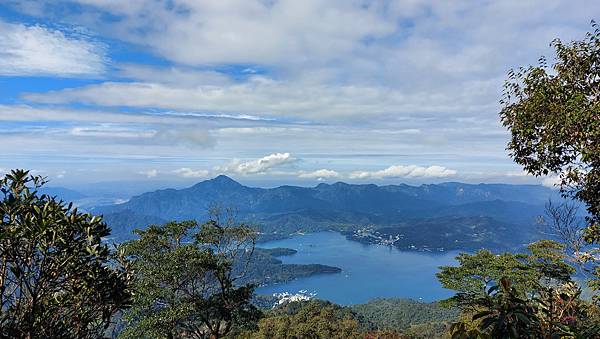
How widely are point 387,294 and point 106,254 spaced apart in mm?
162561

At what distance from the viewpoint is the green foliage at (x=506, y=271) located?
61.4ft

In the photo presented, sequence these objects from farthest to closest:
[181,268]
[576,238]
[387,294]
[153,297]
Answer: [387,294] → [181,268] → [153,297] → [576,238]

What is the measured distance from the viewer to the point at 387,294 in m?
154

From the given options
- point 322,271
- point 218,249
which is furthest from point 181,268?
point 322,271

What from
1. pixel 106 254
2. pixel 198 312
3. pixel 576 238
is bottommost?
pixel 198 312

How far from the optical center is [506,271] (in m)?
19.6

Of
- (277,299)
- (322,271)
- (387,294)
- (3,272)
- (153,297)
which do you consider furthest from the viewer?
(322,271)

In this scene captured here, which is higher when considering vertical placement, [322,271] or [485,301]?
[485,301]

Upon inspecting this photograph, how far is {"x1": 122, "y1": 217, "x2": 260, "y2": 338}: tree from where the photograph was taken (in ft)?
40.2

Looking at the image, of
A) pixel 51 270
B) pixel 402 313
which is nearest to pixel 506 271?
pixel 51 270

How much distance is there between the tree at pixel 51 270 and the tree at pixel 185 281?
6.83m

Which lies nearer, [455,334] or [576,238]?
[455,334]

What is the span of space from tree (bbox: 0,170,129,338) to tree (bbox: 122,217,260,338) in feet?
22.4

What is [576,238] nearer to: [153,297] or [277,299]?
[153,297]
